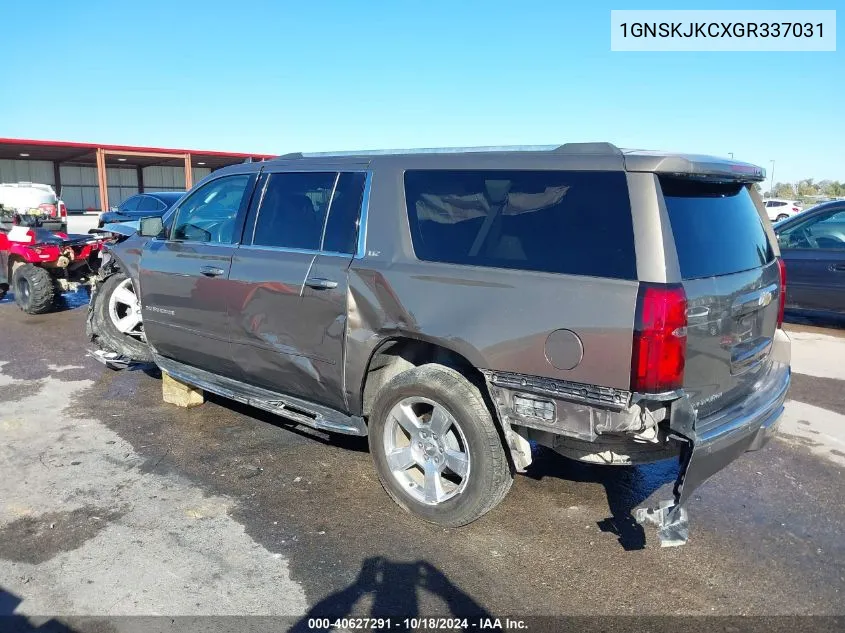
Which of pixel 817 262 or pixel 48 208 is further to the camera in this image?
pixel 48 208

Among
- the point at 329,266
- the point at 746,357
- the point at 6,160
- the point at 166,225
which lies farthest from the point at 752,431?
the point at 6,160

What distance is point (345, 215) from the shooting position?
3930 millimetres

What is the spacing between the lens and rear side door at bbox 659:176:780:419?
9.59 ft

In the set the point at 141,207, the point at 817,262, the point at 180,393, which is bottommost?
the point at 180,393

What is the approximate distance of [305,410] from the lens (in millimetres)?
4145

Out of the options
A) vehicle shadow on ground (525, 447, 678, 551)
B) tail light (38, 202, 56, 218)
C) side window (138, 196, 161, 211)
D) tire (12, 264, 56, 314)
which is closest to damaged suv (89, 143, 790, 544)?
vehicle shadow on ground (525, 447, 678, 551)

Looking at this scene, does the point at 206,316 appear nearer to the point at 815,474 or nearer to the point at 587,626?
the point at 587,626

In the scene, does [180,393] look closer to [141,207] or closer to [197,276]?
[197,276]

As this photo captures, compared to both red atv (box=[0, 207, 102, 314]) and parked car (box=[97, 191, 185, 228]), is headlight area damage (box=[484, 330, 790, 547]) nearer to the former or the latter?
red atv (box=[0, 207, 102, 314])

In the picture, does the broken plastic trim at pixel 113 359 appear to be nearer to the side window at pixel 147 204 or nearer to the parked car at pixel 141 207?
the parked car at pixel 141 207

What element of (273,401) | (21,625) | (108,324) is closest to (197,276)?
(273,401)

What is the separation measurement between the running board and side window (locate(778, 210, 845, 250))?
7176 millimetres

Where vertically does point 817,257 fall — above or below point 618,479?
above

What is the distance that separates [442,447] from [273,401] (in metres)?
1.41
